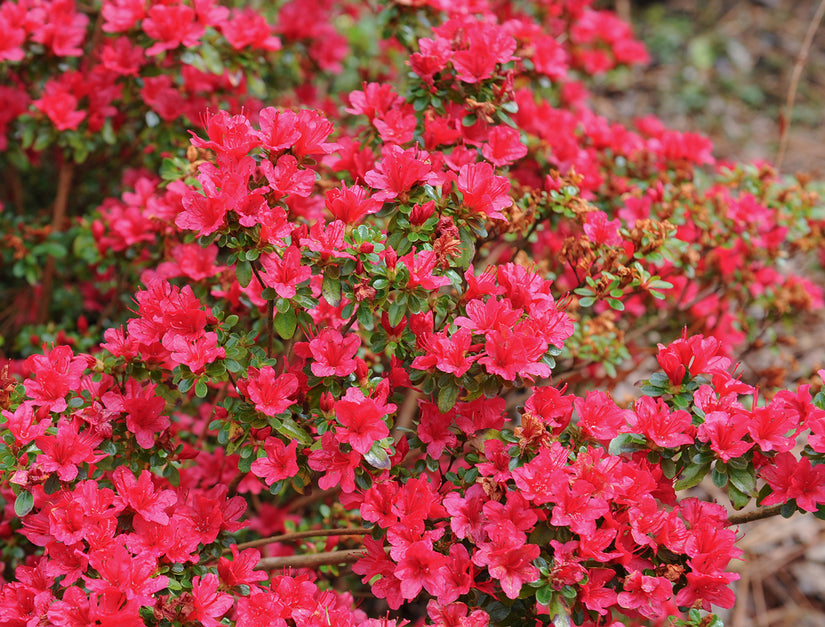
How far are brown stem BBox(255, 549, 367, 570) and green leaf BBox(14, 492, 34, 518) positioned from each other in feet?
1.87

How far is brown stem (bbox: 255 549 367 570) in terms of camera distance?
1691 millimetres

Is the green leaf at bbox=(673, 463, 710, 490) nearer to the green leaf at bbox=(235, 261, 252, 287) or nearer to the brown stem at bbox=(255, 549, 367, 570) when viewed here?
the brown stem at bbox=(255, 549, 367, 570)

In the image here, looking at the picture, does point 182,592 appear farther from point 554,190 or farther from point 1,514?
point 554,190

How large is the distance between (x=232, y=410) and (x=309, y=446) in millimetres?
181

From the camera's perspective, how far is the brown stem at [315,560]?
169 cm

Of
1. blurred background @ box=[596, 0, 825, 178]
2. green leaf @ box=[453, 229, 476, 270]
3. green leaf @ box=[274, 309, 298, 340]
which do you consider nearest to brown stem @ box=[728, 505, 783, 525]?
green leaf @ box=[453, 229, 476, 270]

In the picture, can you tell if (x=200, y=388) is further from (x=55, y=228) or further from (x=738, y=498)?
(x=55, y=228)

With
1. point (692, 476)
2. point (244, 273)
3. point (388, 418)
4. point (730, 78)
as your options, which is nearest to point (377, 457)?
point (388, 418)

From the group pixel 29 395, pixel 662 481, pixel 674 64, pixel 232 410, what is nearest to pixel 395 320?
pixel 232 410

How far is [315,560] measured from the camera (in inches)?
70.0

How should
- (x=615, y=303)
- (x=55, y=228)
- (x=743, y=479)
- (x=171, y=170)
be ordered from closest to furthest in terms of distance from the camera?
(x=743, y=479), (x=615, y=303), (x=171, y=170), (x=55, y=228)

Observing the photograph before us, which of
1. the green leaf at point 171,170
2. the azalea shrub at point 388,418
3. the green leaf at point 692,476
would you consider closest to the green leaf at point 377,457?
the azalea shrub at point 388,418

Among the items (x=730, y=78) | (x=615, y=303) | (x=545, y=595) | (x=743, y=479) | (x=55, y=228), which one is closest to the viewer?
(x=545, y=595)

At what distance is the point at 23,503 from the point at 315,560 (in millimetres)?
660
